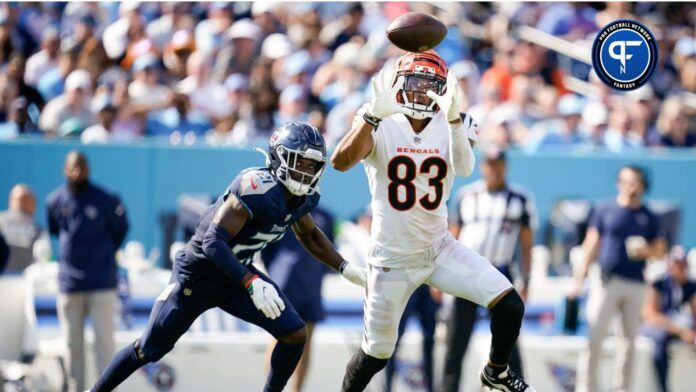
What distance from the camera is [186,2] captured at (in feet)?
39.1

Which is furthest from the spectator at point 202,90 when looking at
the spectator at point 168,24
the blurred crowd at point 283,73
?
the spectator at point 168,24

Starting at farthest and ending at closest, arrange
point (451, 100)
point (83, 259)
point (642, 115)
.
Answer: point (642, 115) → point (83, 259) → point (451, 100)

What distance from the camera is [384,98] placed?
18.7ft

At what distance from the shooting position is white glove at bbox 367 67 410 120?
5.70 m

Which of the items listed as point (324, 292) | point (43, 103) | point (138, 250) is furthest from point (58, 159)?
point (324, 292)

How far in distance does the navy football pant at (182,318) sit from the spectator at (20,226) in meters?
3.05

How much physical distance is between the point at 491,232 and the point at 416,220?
7.58 feet

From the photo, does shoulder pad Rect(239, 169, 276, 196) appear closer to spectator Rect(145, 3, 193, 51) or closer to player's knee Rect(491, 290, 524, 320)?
player's knee Rect(491, 290, 524, 320)

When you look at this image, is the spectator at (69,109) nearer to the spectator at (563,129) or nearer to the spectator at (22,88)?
the spectator at (22,88)

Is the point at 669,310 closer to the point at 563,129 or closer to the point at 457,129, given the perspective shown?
the point at 563,129

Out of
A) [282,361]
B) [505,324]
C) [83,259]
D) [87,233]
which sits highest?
[87,233]

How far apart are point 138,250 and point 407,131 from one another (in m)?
3.78

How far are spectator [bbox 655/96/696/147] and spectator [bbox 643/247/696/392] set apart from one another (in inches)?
65.9

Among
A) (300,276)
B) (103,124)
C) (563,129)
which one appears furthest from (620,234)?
(103,124)
